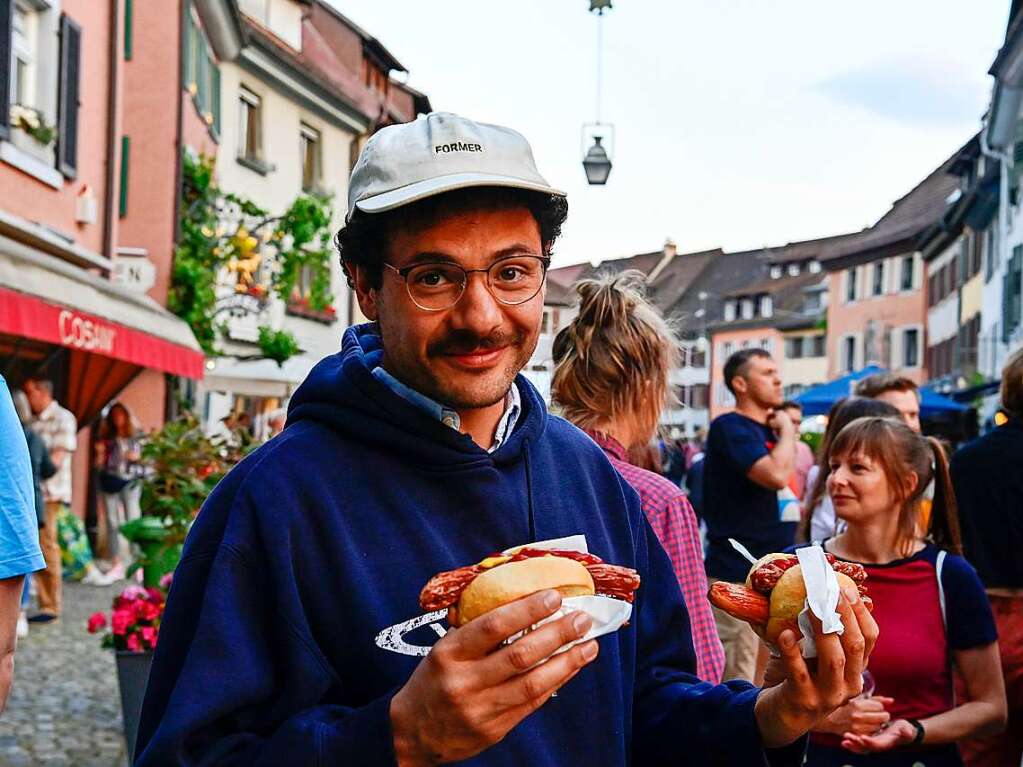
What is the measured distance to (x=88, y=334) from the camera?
10.8 m

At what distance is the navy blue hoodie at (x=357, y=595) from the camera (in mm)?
1787

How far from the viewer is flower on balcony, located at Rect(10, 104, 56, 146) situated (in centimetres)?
1230

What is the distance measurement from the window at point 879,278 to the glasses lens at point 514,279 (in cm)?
5626

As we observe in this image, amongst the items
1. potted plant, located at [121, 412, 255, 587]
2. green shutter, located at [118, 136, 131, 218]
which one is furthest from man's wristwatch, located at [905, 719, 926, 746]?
green shutter, located at [118, 136, 131, 218]

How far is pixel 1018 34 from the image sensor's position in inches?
947

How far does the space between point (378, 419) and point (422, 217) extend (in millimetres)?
304

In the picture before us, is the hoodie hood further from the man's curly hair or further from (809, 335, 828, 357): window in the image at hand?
(809, 335, 828, 357): window

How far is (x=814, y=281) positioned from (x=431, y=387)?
74715mm

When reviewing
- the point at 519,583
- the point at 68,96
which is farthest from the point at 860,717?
the point at 68,96

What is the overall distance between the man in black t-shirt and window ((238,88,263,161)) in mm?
20507

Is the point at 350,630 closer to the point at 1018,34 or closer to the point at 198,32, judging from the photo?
the point at 198,32

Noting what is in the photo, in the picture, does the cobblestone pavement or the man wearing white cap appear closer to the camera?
the man wearing white cap

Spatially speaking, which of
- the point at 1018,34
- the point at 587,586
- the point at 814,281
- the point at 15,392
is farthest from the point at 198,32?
the point at 814,281

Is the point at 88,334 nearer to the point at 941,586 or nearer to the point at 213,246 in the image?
the point at 213,246
